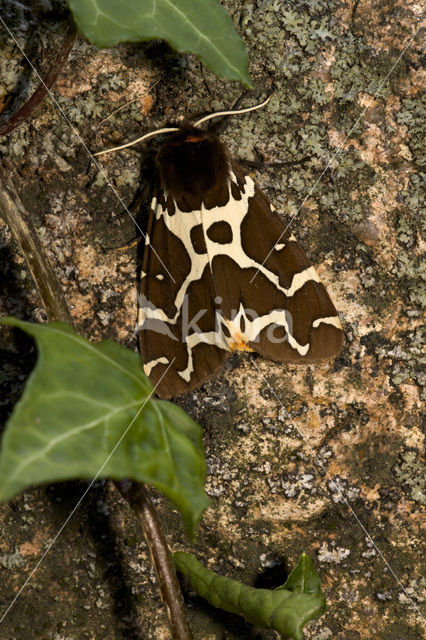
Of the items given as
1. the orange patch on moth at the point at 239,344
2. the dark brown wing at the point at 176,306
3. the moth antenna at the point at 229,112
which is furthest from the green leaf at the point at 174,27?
the orange patch on moth at the point at 239,344

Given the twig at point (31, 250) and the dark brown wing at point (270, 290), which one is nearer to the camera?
the twig at point (31, 250)

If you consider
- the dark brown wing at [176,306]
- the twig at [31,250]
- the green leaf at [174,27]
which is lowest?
the dark brown wing at [176,306]

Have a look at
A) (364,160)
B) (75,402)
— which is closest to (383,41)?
(364,160)

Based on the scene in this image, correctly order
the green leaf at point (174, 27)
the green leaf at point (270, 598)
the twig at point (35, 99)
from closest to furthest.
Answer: the green leaf at point (174, 27) → the green leaf at point (270, 598) → the twig at point (35, 99)

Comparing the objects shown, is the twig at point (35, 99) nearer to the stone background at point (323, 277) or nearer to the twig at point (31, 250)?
the twig at point (31, 250)

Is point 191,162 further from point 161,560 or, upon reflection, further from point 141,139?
point 161,560
